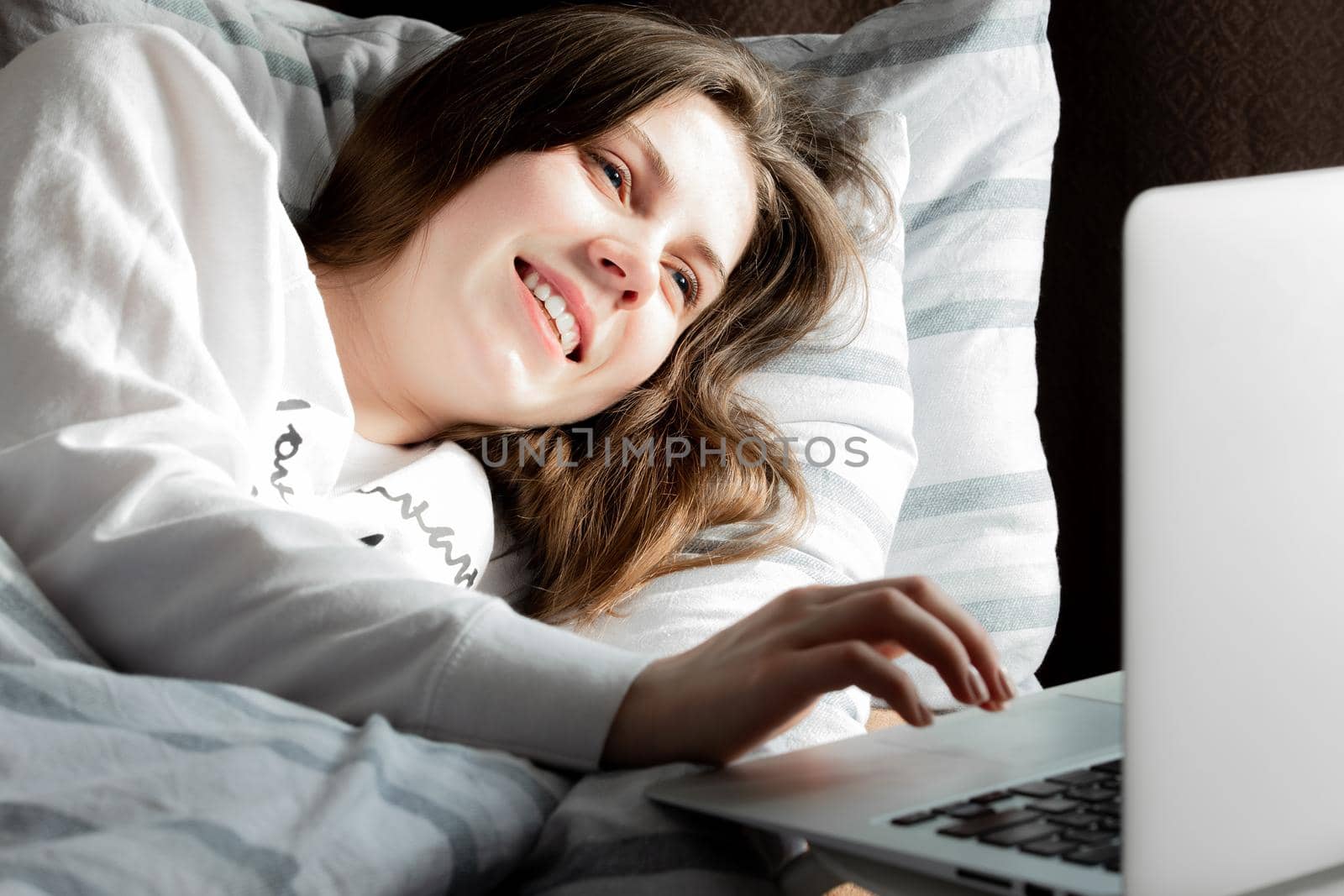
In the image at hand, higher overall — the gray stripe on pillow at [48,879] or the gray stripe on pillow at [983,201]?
the gray stripe on pillow at [48,879]

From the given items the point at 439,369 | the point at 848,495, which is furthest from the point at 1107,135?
the point at 439,369

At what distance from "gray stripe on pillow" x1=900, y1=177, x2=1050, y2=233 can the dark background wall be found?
196mm

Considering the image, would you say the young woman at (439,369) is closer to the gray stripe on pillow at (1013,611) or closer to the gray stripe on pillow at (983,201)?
the gray stripe on pillow at (983,201)

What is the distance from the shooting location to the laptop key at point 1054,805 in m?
0.54

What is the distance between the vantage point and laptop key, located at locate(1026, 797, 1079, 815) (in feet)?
1.79

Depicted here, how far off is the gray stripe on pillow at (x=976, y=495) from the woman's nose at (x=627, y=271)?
14.9 inches

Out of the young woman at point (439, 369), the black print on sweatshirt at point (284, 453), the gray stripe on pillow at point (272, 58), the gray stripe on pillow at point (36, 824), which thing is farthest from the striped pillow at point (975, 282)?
the gray stripe on pillow at point (36, 824)

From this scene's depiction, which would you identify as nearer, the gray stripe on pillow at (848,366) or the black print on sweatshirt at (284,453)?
the black print on sweatshirt at (284,453)

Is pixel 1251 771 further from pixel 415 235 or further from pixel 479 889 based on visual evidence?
pixel 415 235

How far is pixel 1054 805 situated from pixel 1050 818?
15mm

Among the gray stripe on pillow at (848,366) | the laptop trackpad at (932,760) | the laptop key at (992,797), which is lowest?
the gray stripe on pillow at (848,366)

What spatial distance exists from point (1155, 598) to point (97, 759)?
416mm

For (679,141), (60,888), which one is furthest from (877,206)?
(60,888)

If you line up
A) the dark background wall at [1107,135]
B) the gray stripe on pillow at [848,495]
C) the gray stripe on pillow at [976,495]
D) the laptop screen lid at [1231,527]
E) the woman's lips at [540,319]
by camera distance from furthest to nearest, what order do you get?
the dark background wall at [1107,135] < the gray stripe on pillow at [976,495] < the gray stripe on pillow at [848,495] < the woman's lips at [540,319] < the laptop screen lid at [1231,527]
